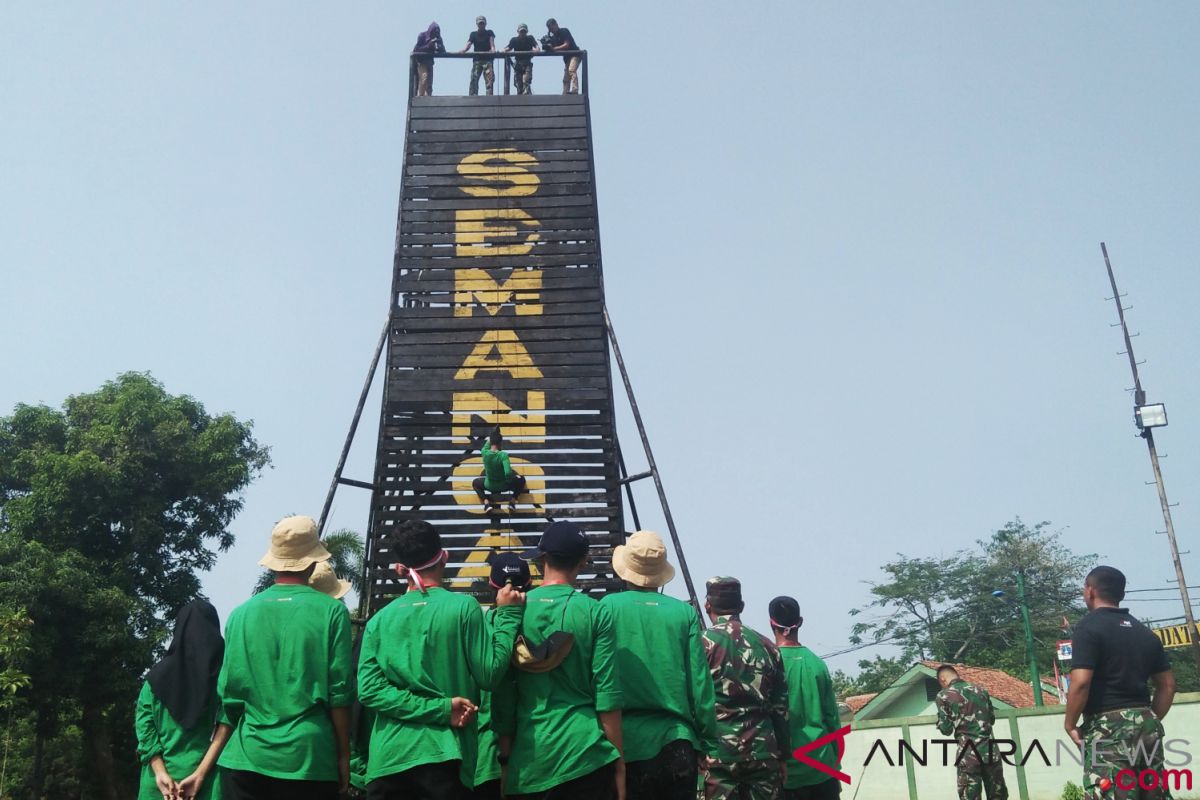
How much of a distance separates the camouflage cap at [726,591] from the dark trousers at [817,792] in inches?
43.5

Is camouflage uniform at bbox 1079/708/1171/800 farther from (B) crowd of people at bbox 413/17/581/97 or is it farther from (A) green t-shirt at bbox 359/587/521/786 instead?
(B) crowd of people at bbox 413/17/581/97

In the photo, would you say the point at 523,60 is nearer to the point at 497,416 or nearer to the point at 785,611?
the point at 497,416

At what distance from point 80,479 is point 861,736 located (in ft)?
49.9

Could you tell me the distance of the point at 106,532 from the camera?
70.7 feet

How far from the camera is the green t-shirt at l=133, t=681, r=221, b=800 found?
4.01m

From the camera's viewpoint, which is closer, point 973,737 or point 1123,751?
point 1123,751

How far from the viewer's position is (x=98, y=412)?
74.6 feet

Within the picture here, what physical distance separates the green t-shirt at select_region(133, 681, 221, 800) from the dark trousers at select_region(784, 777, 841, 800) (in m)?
2.92

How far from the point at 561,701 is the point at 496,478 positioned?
31.0ft

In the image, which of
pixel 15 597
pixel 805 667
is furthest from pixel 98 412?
pixel 805 667

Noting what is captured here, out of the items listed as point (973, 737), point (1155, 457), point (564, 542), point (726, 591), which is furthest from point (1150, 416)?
point (564, 542)

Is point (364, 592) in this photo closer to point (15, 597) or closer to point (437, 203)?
point (437, 203)

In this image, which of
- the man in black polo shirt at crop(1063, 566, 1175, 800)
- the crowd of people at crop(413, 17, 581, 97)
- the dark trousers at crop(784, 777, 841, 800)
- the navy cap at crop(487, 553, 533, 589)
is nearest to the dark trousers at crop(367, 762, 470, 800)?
the navy cap at crop(487, 553, 533, 589)

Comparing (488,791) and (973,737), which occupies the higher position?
(488,791)
